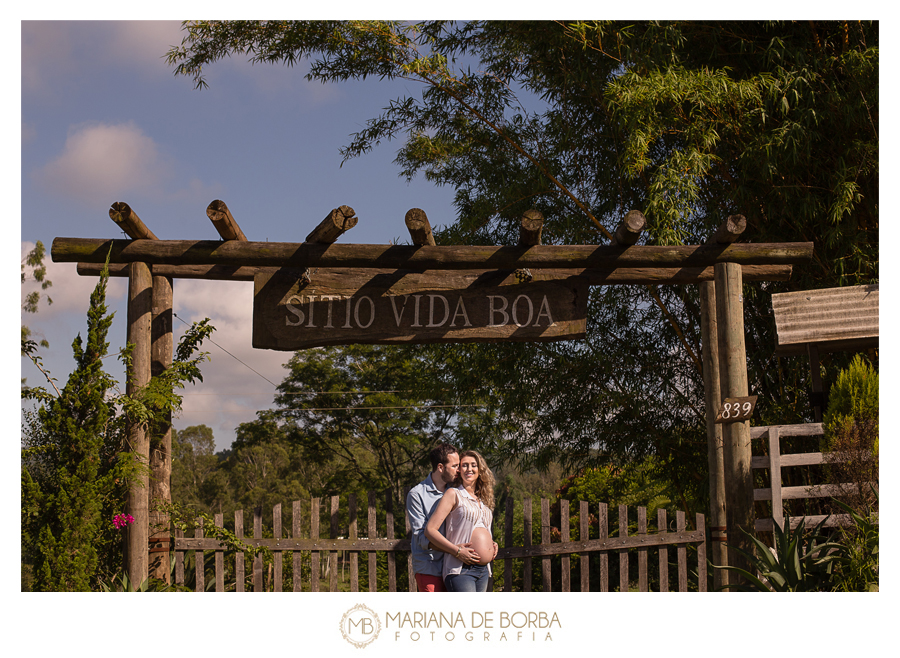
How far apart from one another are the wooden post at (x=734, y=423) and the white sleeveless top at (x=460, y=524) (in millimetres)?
1655

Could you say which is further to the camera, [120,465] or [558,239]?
[558,239]

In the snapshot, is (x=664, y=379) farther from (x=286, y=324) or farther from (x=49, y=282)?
(x=49, y=282)

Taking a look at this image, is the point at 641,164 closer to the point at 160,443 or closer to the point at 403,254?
the point at 403,254

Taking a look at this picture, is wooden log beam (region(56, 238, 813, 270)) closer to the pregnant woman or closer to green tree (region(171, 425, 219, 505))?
the pregnant woman

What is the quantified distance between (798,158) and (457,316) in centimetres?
340

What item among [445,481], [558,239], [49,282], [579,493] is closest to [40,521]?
[445,481]

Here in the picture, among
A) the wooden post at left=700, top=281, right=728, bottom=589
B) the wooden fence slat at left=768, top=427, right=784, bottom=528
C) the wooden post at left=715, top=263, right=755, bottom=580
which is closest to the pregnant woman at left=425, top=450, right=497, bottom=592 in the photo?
the wooden post at left=700, top=281, right=728, bottom=589

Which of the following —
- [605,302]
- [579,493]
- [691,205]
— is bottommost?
[579,493]

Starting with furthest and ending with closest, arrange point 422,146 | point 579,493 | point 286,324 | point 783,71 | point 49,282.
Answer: point 49,282 → point 579,493 → point 422,146 → point 783,71 → point 286,324

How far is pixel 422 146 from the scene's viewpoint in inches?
373

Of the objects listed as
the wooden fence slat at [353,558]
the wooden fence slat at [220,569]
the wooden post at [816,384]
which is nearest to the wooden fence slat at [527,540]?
the wooden fence slat at [353,558]

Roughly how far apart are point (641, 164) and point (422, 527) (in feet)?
11.6

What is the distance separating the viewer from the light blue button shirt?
4.49m

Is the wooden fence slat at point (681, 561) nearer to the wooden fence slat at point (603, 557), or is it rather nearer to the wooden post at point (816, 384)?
the wooden fence slat at point (603, 557)
